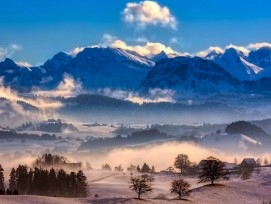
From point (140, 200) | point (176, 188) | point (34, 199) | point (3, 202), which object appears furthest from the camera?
point (176, 188)

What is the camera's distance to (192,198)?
140500 mm

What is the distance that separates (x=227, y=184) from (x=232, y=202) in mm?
27985

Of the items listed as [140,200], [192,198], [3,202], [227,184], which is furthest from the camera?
[227,184]

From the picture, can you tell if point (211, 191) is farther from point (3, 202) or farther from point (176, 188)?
point (3, 202)

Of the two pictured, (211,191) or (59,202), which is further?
(211,191)

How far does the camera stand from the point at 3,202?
113750mm

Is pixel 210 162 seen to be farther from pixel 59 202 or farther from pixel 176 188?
pixel 59 202

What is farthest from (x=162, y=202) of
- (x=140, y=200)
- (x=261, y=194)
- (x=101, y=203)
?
(x=261, y=194)

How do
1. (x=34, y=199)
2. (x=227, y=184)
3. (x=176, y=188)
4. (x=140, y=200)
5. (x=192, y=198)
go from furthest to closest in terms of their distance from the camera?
(x=227, y=184)
(x=176, y=188)
(x=192, y=198)
(x=140, y=200)
(x=34, y=199)

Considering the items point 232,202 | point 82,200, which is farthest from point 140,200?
point 232,202

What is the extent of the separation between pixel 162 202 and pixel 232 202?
65.9ft

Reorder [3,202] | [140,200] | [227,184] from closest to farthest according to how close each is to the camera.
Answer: [3,202] → [140,200] → [227,184]

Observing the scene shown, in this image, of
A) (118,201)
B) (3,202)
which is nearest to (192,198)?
(118,201)

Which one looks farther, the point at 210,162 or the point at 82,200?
the point at 210,162
